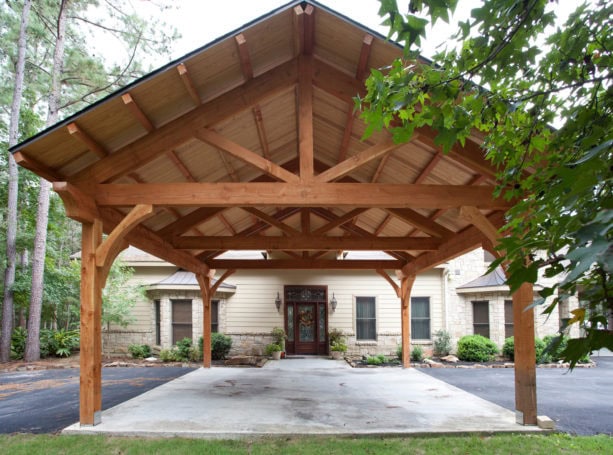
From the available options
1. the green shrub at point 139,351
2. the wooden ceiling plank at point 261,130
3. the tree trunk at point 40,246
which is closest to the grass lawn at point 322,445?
the wooden ceiling plank at point 261,130

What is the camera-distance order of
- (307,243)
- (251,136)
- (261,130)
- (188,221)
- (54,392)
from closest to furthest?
(261,130)
(251,136)
(54,392)
(188,221)
(307,243)

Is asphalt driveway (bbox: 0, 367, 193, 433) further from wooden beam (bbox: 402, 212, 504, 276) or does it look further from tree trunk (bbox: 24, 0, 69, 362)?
wooden beam (bbox: 402, 212, 504, 276)

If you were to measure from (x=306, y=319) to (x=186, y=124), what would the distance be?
10.2 m

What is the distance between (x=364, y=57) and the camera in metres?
5.43

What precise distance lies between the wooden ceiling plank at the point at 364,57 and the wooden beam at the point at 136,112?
2.85 meters

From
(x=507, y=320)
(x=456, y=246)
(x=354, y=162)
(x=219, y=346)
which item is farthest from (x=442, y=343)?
(x=354, y=162)

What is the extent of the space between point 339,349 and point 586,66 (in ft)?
42.0

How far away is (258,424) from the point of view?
19.1ft

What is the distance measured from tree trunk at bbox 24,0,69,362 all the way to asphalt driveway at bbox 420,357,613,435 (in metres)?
12.2

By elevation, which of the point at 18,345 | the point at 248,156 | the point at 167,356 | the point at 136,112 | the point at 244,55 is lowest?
the point at 167,356

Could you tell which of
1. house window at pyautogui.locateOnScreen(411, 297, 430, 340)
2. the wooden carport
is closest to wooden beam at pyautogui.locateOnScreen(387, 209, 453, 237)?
the wooden carport

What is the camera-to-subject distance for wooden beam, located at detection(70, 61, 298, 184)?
18.6ft

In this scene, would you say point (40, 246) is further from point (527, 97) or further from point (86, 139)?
point (527, 97)

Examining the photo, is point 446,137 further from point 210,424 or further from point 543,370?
point 543,370
